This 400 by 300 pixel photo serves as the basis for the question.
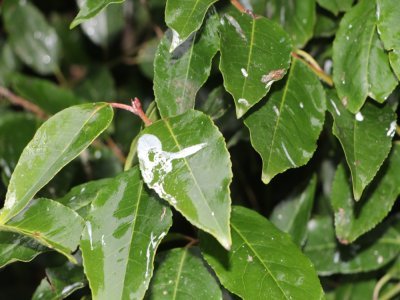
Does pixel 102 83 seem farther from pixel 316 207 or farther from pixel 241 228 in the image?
→ pixel 241 228

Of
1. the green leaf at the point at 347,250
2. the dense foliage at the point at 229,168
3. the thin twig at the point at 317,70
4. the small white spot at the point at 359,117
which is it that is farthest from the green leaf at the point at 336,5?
the green leaf at the point at 347,250

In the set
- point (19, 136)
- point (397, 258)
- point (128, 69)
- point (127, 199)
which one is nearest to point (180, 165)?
point (127, 199)

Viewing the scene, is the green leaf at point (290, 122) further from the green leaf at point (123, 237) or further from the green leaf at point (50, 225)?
the green leaf at point (50, 225)

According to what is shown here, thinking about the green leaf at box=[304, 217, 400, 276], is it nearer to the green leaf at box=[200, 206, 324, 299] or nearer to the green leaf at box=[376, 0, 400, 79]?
the green leaf at box=[200, 206, 324, 299]

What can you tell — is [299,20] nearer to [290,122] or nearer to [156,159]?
[290,122]

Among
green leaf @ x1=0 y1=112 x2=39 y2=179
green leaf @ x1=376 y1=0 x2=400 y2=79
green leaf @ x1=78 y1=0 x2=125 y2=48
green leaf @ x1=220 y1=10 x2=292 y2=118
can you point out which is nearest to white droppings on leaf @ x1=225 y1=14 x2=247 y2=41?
green leaf @ x1=220 y1=10 x2=292 y2=118

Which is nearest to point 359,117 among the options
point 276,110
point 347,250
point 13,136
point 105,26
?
point 276,110
